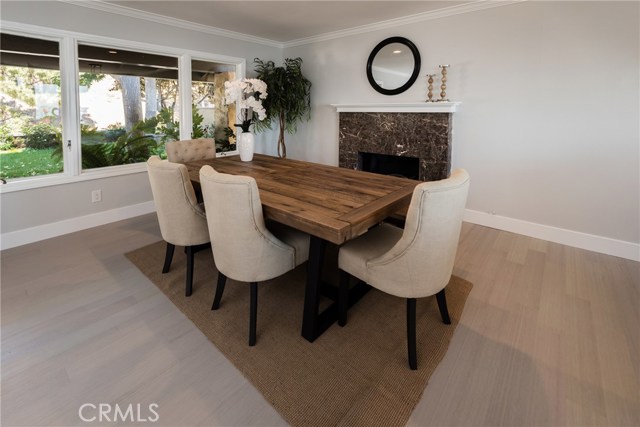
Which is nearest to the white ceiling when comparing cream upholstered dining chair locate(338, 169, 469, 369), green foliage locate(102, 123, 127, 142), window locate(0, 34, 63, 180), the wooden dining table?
window locate(0, 34, 63, 180)

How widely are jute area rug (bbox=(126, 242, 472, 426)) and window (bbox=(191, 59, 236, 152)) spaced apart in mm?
2717

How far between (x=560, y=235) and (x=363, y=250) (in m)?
2.62

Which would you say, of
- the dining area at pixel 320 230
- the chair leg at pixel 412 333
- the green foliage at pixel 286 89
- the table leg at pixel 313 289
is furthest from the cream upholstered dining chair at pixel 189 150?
the chair leg at pixel 412 333

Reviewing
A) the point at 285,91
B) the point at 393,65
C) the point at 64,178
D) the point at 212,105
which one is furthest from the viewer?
the point at 285,91

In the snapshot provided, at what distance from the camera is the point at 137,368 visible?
5.46 ft

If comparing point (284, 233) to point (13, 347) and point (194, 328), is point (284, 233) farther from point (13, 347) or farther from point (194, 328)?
point (13, 347)

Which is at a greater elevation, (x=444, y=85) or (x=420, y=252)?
(x=444, y=85)

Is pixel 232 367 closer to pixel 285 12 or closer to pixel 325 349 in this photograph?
pixel 325 349

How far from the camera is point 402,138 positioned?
160 inches

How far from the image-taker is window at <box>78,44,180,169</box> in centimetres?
352

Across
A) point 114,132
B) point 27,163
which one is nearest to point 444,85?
point 114,132

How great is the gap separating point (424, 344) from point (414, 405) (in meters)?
0.43

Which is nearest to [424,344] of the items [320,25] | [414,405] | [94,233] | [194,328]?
[414,405]

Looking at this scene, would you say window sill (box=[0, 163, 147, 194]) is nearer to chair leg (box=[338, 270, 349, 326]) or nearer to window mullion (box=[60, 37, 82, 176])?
window mullion (box=[60, 37, 82, 176])
